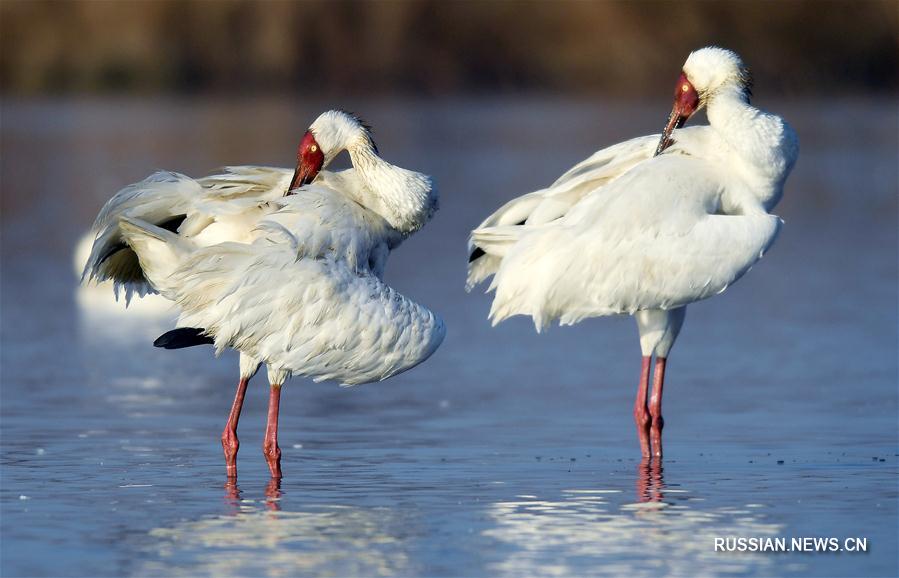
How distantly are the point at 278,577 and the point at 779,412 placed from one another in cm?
523

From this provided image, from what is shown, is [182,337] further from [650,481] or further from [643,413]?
[643,413]

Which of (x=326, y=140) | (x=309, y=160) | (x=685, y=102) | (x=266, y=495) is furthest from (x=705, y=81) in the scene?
(x=266, y=495)

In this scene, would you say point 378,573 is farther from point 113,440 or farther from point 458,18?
point 458,18

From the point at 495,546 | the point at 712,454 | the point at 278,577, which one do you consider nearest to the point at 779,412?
the point at 712,454

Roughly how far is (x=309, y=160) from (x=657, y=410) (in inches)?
99.7

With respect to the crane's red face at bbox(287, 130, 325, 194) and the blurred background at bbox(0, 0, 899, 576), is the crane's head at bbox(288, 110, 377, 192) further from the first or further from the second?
the blurred background at bbox(0, 0, 899, 576)

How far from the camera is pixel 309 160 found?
1171 centimetres

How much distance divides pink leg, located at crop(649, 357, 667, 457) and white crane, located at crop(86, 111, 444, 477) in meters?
1.52

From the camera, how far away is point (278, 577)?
811cm

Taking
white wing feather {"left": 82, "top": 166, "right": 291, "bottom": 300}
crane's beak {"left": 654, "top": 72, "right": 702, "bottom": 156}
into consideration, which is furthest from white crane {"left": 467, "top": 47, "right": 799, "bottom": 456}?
white wing feather {"left": 82, "top": 166, "right": 291, "bottom": 300}

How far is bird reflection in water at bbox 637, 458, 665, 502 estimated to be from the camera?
387 inches

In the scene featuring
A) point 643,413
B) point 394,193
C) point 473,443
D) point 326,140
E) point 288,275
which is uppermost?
point 326,140

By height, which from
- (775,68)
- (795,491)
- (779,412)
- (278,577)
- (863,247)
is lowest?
(278,577)

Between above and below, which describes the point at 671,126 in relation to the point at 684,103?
below
